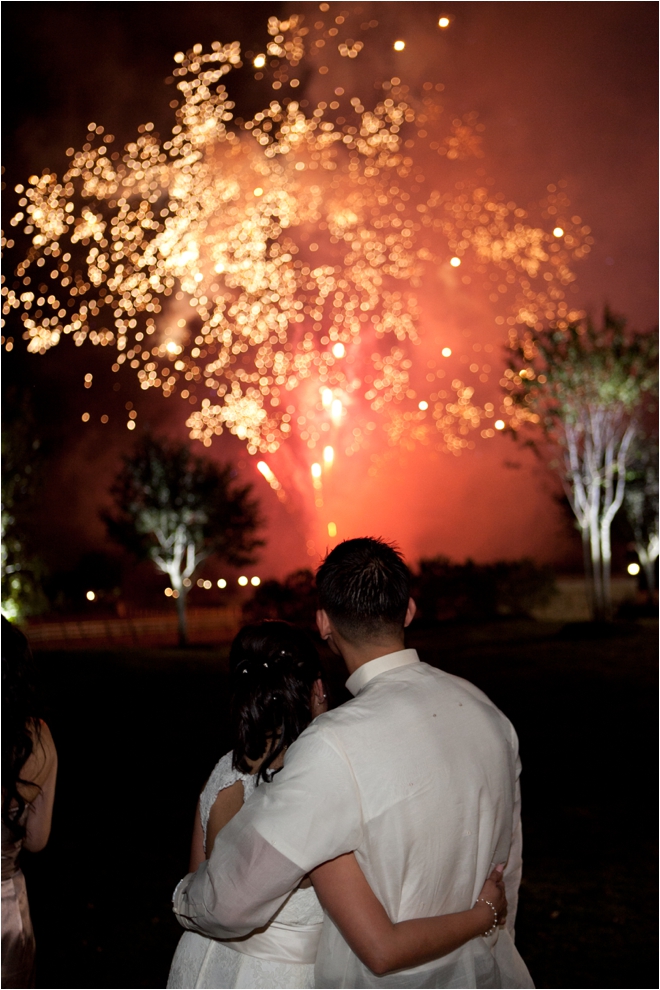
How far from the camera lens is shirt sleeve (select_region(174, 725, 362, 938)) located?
182 cm

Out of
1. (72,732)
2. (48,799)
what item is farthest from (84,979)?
(72,732)

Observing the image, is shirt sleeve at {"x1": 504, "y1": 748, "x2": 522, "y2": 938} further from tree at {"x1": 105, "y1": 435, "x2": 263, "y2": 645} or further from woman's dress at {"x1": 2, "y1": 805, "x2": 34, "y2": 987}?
tree at {"x1": 105, "y1": 435, "x2": 263, "y2": 645}

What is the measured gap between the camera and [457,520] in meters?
38.0

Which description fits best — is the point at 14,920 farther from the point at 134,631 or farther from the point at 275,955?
the point at 134,631

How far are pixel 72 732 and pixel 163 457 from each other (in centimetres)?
2101

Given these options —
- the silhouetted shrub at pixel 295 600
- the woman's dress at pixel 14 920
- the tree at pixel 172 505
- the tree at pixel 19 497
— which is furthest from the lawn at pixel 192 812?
the tree at pixel 172 505

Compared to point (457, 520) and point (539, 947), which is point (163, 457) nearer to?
point (457, 520)

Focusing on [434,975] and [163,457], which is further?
[163,457]

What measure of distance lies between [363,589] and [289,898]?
0.91 m

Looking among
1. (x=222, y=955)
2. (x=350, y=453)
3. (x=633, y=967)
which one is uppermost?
(x=350, y=453)

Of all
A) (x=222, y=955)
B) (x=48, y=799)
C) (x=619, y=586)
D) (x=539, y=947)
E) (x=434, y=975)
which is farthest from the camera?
(x=619, y=586)

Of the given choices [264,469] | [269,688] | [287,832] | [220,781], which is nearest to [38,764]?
[220,781]

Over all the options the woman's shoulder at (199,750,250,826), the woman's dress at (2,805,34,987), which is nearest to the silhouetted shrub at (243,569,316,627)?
the woman's dress at (2,805,34,987)

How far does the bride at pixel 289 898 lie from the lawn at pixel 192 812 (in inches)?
46.1
